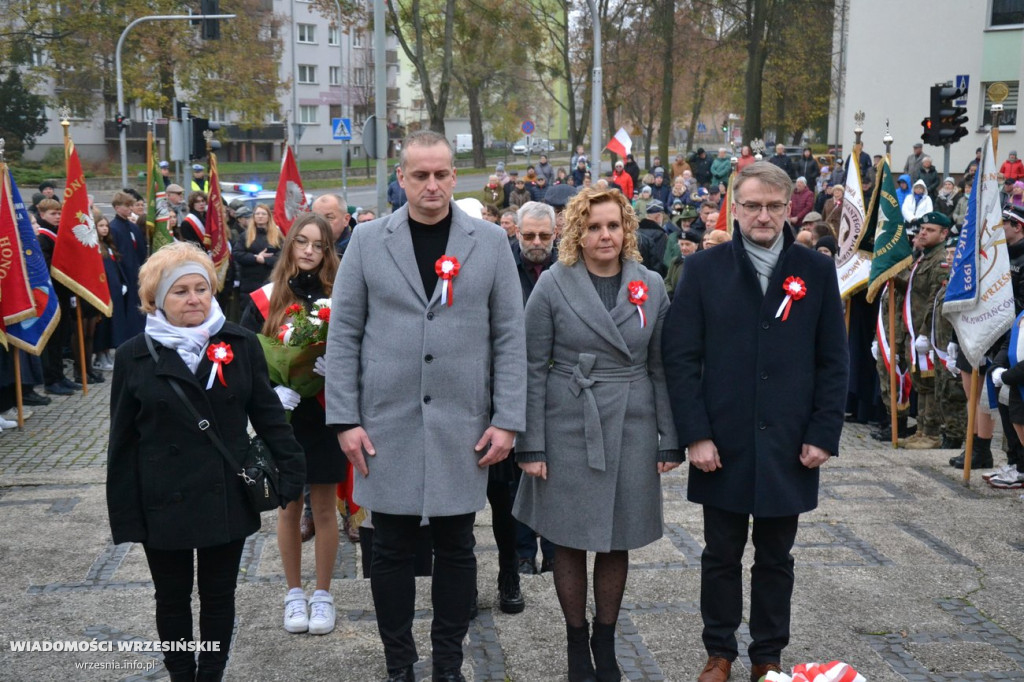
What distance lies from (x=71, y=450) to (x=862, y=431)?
285 inches

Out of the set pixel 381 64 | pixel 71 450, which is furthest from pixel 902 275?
pixel 381 64

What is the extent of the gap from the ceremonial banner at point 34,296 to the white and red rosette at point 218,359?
676 centimetres

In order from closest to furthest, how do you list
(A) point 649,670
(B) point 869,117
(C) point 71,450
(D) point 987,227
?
(A) point 649,670 → (D) point 987,227 → (C) point 71,450 → (B) point 869,117

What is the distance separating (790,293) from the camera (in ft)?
13.6

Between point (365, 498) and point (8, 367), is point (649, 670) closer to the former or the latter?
point (365, 498)

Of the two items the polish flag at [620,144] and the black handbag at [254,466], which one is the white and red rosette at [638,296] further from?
the polish flag at [620,144]

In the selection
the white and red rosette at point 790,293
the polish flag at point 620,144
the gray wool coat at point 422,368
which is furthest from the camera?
the polish flag at point 620,144

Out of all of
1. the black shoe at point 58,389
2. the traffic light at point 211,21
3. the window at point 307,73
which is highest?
the window at point 307,73

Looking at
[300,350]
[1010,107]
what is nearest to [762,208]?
[300,350]

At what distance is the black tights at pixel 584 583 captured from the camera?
4.21 meters

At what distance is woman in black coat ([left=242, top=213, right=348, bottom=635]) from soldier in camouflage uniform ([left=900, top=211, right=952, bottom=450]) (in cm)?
579

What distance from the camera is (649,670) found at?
14.5 feet

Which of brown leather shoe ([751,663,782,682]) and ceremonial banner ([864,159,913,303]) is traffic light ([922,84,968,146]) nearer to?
ceremonial banner ([864,159,913,303])

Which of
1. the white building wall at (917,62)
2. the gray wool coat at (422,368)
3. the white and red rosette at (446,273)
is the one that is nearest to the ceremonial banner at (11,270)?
the gray wool coat at (422,368)
